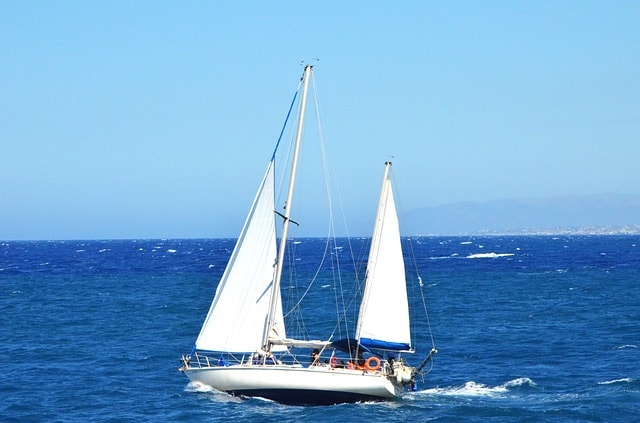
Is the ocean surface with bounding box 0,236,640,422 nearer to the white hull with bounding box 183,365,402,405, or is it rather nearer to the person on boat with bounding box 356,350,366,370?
the white hull with bounding box 183,365,402,405

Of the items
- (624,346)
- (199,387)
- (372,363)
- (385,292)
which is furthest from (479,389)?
(624,346)

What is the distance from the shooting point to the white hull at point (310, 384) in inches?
1566

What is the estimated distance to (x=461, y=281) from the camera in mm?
118125

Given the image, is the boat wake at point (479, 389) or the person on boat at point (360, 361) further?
the boat wake at point (479, 389)

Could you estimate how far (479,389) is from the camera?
150 feet

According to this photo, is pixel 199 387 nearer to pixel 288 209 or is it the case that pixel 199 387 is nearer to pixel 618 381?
pixel 288 209

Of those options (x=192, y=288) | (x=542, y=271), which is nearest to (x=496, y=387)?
(x=192, y=288)

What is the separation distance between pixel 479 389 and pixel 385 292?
26.2 ft

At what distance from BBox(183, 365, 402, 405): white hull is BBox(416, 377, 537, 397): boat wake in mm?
4598

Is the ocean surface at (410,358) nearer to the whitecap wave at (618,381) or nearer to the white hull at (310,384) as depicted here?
the whitecap wave at (618,381)

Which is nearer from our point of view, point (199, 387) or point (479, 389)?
point (199, 387)

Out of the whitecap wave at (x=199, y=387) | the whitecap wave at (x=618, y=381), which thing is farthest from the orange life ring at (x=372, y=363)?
the whitecap wave at (x=618, y=381)

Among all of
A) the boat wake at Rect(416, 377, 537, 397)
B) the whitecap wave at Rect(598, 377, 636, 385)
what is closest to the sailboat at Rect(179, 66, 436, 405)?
the boat wake at Rect(416, 377, 537, 397)

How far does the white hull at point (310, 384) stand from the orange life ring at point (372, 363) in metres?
0.45
